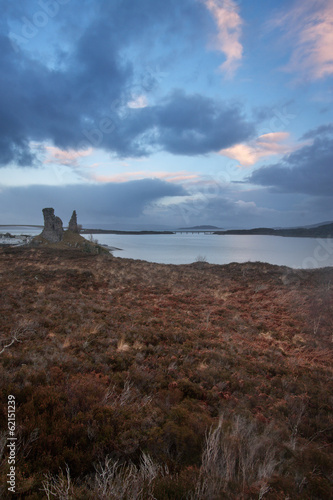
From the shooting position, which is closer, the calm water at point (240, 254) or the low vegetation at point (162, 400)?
the low vegetation at point (162, 400)

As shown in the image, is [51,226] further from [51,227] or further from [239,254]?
[239,254]

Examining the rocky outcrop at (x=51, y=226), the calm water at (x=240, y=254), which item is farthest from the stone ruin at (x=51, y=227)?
the calm water at (x=240, y=254)

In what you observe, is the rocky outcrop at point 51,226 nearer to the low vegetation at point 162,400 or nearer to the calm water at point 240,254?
the calm water at point 240,254

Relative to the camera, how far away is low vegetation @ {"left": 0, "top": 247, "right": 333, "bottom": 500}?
2742mm

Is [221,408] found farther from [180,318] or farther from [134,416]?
[180,318]

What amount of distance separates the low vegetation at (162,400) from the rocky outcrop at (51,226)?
138ft

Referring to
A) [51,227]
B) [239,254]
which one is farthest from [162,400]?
[239,254]

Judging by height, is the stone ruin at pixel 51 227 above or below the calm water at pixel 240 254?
above

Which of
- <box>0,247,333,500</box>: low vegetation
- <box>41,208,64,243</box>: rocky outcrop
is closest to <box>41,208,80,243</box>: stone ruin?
<box>41,208,64,243</box>: rocky outcrop

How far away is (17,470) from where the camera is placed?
8.67 ft

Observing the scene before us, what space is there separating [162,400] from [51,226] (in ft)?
175

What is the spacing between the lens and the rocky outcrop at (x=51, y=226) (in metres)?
50.9

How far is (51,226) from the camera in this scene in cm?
5144

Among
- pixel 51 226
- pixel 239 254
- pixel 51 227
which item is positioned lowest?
pixel 239 254
